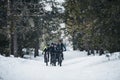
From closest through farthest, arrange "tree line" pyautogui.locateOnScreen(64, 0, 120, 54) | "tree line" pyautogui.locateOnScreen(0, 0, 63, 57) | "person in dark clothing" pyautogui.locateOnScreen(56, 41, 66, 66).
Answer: "tree line" pyautogui.locateOnScreen(64, 0, 120, 54)
"person in dark clothing" pyautogui.locateOnScreen(56, 41, 66, 66)
"tree line" pyautogui.locateOnScreen(0, 0, 63, 57)

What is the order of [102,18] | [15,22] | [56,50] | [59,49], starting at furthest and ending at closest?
[15,22] → [56,50] → [59,49] → [102,18]

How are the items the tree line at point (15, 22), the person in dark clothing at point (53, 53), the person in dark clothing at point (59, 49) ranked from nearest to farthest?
1. the person in dark clothing at point (59, 49)
2. the person in dark clothing at point (53, 53)
3. the tree line at point (15, 22)

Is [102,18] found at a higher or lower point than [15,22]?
higher

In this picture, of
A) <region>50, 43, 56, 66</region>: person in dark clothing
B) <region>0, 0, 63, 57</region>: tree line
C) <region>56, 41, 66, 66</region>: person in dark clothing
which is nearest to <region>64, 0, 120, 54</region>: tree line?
<region>56, 41, 66, 66</region>: person in dark clothing

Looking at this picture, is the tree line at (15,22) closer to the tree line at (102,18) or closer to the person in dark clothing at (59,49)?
the person in dark clothing at (59,49)

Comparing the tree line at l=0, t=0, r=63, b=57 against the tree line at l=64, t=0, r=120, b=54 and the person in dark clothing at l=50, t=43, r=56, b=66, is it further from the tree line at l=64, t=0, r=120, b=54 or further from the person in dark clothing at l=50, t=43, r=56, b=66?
the tree line at l=64, t=0, r=120, b=54

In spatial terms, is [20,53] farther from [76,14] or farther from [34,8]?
[76,14]

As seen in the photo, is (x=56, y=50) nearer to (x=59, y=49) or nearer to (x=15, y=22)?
(x=59, y=49)

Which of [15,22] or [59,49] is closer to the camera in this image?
[59,49]

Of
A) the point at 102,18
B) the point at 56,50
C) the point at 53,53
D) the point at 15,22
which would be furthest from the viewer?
the point at 15,22

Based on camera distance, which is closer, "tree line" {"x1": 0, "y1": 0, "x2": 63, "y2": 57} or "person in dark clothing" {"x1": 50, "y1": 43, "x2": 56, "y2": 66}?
"person in dark clothing" {"x1": 50, "y1": 43, "x2": 56, "y2": 66}

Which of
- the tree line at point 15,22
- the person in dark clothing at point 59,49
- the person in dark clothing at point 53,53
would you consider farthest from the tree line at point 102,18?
the tree line at point 15,22

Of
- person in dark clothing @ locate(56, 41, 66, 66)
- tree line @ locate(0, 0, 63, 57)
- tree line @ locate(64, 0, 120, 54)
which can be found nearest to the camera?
tree line @ locate(64, 0, 120, 54)

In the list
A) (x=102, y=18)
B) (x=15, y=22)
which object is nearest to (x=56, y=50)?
(x=15, y=22)
